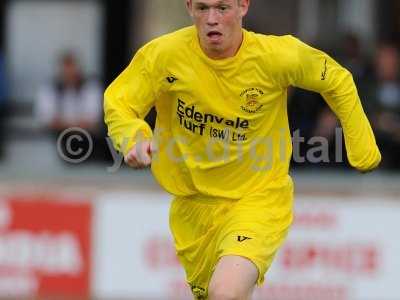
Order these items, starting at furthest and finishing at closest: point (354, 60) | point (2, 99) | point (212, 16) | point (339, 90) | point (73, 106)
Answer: point (2, 99) < point (73, 106) < point (354, 60) < point (339, 90) < point (212, 16)

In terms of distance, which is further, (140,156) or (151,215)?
(151,215)

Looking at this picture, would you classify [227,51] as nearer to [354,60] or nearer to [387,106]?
[354,60]

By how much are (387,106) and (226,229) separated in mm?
5382

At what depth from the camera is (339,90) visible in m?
7.67

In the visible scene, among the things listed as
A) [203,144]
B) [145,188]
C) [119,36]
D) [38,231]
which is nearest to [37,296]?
[38,231]

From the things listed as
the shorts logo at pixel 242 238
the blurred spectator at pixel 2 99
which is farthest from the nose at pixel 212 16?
the blurred spectator at pixel 2 99

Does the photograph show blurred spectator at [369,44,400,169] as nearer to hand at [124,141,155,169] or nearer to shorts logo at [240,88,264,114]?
shorts logo at [240,88,264,114]

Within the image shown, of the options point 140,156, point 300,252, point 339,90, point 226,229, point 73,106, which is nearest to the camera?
point 140,156

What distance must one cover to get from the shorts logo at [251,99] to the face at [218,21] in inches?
10.5

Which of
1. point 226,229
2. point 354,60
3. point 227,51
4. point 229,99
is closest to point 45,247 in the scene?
point 354,60

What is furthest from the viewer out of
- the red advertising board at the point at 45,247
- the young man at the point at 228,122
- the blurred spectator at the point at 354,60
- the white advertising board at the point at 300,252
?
the blurred spectator at the point at 354,60

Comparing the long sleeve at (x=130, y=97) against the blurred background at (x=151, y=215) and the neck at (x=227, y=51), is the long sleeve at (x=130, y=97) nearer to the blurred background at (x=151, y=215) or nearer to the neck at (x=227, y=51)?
the neck at (x=227, y=51)

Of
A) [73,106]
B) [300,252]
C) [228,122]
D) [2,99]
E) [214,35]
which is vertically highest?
[214,35]

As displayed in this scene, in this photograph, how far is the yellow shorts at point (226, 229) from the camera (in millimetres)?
7617
